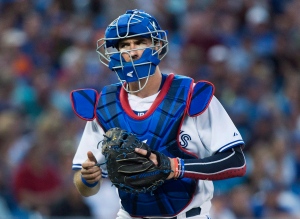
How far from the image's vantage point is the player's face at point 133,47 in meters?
4.38

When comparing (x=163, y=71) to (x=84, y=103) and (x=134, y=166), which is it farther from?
(x=134, y=166)

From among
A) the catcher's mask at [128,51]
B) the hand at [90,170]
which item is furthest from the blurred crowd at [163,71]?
the catcher's mask at [128,51]

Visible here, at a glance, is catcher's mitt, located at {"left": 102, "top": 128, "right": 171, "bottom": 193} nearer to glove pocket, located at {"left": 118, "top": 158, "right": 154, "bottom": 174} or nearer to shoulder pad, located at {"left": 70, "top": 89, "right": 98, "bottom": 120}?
glove pocket, located at {"left": 118, "top": 158, "right": 154, "bottom": 174}

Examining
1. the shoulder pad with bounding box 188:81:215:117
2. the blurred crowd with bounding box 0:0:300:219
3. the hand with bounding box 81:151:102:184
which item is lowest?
the blurred crowd with bounding box 0:0:300:219

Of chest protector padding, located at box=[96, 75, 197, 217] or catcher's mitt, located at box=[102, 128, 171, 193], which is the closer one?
catcher's mitt, located at box=[102, 128, 171, 193]

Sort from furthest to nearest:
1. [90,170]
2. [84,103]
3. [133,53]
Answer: [84,103] < [133,53] < [90,170]

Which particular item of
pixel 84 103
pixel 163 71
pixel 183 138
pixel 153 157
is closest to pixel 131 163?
pixel 153 157

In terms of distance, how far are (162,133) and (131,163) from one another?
0.31 m

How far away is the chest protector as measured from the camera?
14.3ft

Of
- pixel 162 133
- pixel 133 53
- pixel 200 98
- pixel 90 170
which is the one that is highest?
pixel 133 53

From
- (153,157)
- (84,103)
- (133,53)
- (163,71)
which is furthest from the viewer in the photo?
(163,71)

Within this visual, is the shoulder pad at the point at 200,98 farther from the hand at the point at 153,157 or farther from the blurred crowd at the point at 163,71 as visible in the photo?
the blurred crowd at the point at 163,71

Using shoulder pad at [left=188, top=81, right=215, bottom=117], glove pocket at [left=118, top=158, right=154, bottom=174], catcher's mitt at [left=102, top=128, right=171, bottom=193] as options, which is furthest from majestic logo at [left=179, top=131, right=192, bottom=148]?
glove pocket at [left=118, top=158, right=154, bottom=174]

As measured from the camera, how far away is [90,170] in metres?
4.29
